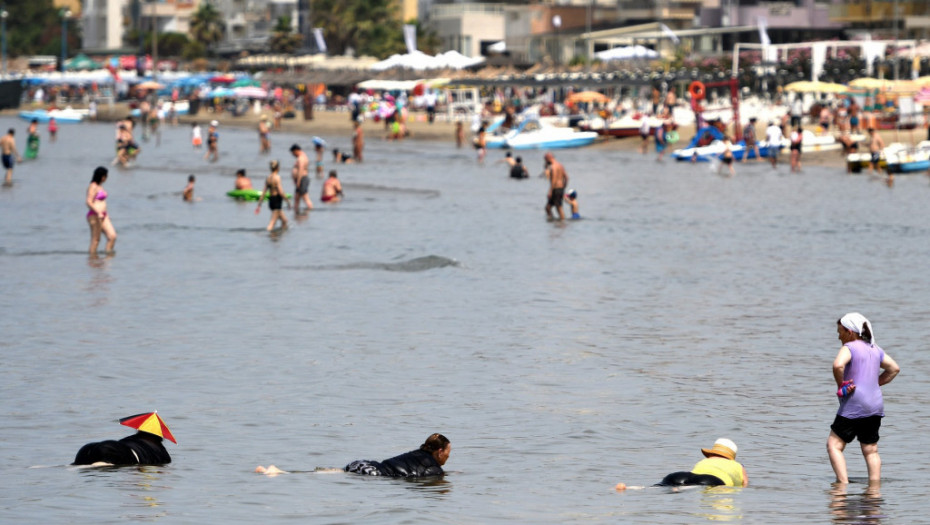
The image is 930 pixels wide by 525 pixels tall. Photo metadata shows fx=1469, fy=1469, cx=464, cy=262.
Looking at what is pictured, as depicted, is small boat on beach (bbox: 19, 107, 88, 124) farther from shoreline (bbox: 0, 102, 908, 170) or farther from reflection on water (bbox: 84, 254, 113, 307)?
reflection on water (bbox: 84, 254, 113, 307)

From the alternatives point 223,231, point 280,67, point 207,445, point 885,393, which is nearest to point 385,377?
point 207,445

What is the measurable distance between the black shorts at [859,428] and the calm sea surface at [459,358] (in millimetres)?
466

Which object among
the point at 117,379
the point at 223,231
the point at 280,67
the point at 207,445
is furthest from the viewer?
the point at 280,67

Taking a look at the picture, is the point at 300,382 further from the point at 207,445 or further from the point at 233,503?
the point at 233,503

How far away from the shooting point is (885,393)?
14.4 meters

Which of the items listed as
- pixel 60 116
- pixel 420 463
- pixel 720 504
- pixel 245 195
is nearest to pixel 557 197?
pixel 245 195

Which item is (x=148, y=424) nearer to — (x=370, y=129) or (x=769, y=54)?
(x=769, y=54)

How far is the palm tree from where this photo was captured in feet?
447

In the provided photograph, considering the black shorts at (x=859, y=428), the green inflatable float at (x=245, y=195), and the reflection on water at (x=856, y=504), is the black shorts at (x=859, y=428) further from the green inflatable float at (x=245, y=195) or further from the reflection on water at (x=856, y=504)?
the green inflatable float at (x=245, y=195)

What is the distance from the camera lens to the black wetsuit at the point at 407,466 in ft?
35.3

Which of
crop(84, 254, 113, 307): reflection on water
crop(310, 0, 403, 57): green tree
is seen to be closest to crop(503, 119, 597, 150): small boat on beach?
crop(84, 254, 113, 307): reflection on water

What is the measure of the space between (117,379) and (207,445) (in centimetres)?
301

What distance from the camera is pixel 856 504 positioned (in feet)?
33.3

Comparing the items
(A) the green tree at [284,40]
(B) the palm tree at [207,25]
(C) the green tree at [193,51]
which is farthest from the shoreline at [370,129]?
(B) the palm tree at [207,25]
